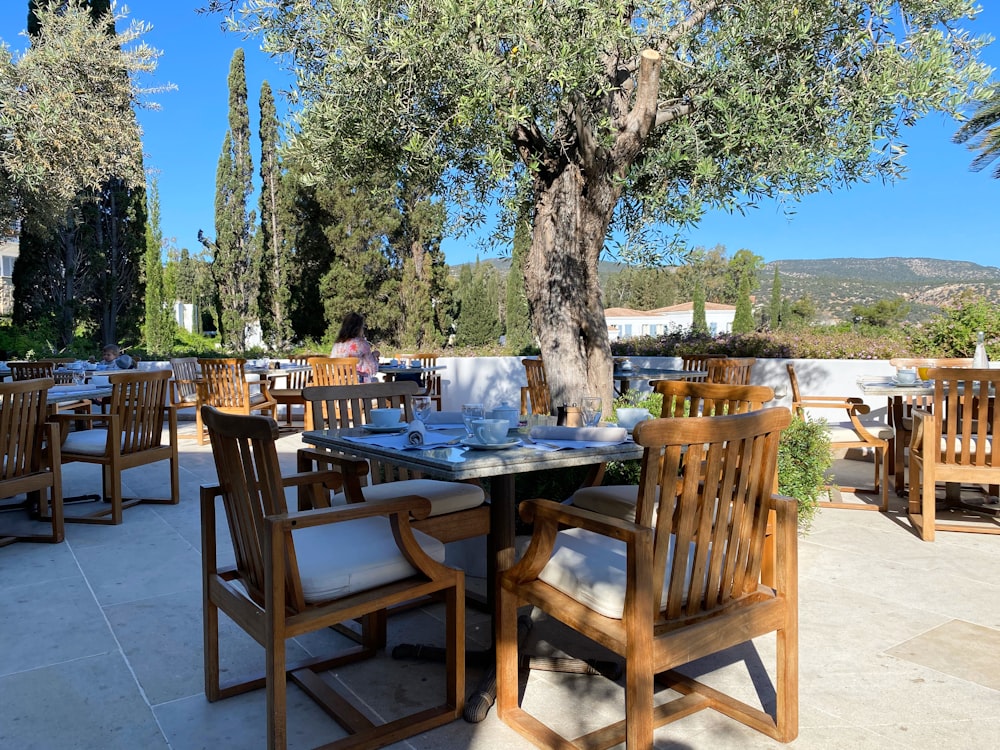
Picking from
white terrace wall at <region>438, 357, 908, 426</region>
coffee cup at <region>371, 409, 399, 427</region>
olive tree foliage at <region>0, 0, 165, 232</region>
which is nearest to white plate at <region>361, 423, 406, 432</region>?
coffee cup at <region>371, 409, 399, 427</region>

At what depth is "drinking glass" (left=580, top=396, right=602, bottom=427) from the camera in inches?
96.7

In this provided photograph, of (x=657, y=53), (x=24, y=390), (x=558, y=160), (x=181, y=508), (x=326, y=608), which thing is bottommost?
(x=181, y=508)

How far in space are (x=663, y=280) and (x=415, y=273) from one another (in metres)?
37.5

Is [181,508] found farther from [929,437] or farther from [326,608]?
[929,437]

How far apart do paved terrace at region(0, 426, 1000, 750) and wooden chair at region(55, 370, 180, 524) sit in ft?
2.10

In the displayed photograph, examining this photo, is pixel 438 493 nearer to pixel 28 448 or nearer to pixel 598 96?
pixel 28 448

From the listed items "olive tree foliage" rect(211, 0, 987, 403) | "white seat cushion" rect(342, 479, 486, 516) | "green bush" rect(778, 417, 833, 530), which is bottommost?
"green bush" rect(778, 417, 833, 530)

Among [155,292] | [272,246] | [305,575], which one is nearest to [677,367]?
[305,575]

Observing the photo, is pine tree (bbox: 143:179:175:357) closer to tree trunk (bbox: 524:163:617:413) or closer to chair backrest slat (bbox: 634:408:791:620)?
tree trunk (bbox: 524:163:617:413)

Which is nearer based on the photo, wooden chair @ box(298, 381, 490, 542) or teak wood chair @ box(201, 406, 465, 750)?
teak wood chair @ box(201, 406, 465, 750)

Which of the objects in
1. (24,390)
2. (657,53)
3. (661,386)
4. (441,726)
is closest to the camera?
(441,726)

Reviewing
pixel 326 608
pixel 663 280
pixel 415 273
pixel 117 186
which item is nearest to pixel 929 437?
pixel 326 608

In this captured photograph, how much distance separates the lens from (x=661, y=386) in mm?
2836

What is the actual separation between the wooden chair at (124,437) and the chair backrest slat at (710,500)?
3.51 m
